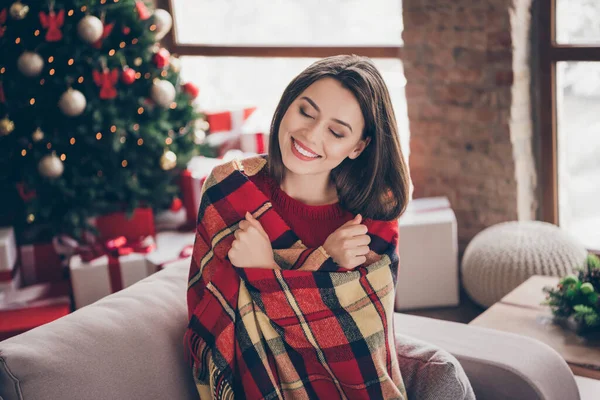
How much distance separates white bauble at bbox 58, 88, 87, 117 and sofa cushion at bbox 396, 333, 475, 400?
1936mm

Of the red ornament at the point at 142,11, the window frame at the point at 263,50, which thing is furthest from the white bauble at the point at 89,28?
the window frame at the point at 263,50

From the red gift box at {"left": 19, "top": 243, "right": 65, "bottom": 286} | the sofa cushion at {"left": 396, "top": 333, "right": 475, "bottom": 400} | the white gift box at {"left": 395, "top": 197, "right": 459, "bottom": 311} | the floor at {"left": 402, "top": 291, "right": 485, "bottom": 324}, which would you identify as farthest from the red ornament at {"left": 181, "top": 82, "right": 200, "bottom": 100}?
the sofa cushion at {"left": 396, "top": 333, "right": 475, "bottom": 400}

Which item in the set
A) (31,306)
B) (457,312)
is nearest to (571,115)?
(457,312)

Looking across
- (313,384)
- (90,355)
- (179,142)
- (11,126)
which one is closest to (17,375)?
(90,355)

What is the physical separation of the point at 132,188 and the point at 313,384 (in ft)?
6.73

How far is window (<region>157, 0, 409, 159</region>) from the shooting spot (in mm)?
3607

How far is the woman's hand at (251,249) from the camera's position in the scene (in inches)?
62.7

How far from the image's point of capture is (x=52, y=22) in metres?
3.06

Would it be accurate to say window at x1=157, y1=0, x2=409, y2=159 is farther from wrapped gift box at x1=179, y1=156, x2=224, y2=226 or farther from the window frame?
wrapped gift box at x1=179, y1=156, x2=224, y2=226

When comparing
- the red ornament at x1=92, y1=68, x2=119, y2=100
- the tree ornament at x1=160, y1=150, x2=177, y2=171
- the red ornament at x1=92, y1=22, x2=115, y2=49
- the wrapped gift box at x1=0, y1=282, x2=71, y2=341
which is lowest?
the wrapped gift box at x1=0, y1=282, x2=71, y2=341

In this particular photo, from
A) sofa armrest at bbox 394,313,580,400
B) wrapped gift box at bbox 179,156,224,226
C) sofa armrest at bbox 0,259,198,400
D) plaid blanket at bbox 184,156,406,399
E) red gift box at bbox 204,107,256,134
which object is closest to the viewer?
sofa armrest at bbox 0,259,198,400

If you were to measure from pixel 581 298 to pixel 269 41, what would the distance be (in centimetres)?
236

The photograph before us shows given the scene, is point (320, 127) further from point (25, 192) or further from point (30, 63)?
point (25, 192)

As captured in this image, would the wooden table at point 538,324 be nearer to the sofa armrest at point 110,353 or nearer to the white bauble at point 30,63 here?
the sofa armrest at point 110,353
